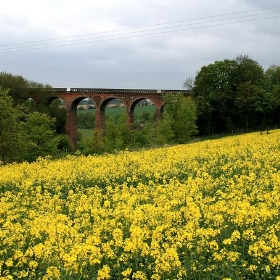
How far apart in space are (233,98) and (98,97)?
77.3 feet

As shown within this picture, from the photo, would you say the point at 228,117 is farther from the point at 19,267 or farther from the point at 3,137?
the point at 19,267

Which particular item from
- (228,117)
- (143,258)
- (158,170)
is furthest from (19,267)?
(228,117)

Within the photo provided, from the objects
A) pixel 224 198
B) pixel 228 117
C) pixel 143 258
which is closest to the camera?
pixel 143 258

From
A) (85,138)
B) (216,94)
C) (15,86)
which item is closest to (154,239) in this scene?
(85,138)

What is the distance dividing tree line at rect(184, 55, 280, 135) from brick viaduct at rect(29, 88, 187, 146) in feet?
18.7

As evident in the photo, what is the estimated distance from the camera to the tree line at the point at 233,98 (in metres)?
63.5

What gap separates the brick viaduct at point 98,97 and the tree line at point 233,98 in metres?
5.70

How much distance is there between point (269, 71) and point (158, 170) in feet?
243

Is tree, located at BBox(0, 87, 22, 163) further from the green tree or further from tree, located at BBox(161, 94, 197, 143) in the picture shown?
tree, located at BBox(161, 94, 197, 143)

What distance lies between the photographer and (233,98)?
65.4 meters

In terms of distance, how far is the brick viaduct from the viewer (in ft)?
235

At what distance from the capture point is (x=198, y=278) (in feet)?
16.8

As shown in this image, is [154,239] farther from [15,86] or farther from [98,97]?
[15,86]

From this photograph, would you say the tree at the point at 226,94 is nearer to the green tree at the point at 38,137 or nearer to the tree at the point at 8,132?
the green tree at the point at 38,137
